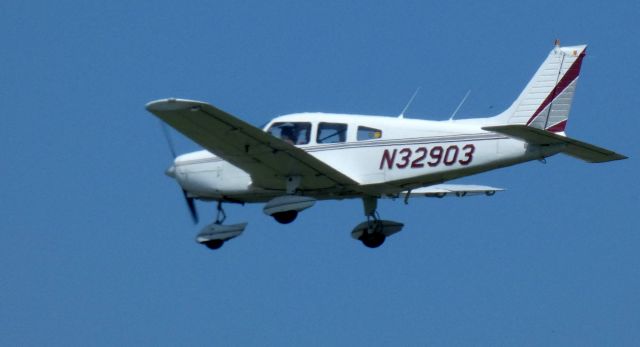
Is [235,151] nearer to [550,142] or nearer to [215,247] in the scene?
[215,247]

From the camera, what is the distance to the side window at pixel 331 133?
84.6 ft

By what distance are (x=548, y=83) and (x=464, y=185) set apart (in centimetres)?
413

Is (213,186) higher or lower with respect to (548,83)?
lower

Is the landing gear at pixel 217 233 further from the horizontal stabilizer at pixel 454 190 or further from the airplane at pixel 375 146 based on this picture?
the horizontal stabilizer at pixel 454 190

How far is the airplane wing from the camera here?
24.1 meters

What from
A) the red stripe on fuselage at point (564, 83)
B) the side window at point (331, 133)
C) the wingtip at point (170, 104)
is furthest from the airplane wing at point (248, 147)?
the red stripe on fuselage at point (564, 83)

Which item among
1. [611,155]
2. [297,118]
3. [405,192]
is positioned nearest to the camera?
[611,155]

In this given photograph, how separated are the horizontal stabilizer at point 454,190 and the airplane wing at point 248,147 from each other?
2968mm

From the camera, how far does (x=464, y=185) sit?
28922 millimetres

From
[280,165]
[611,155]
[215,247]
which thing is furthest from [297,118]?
[611,155]

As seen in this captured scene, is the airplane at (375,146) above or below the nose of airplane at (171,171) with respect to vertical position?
above

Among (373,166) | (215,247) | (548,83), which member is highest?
(548,83)

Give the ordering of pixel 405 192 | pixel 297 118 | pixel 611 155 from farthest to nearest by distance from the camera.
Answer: pixel 405 192, pixel 297 118, pixel 611 155

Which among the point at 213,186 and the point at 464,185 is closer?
the point at 213,186
